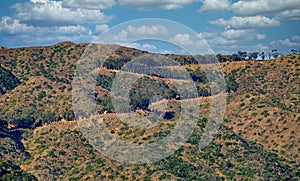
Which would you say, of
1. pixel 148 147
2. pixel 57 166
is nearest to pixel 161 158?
pixel 148 147

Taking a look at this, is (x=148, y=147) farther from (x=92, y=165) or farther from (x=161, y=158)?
(x=92, y=165)

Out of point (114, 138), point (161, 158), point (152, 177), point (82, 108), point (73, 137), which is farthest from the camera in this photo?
point (82, 108)

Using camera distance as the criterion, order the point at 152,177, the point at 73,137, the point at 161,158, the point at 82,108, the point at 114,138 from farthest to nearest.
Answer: the point at 82,108 < the point at 73,137 < the point at 114,138 < the point at 161,158 < the point at 152,177

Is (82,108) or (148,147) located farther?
(82,108)

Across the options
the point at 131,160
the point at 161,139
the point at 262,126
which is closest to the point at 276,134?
the point at 262,126

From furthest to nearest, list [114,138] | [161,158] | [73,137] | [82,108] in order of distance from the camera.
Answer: [82,108], [73,137], [114,138], [161,158]

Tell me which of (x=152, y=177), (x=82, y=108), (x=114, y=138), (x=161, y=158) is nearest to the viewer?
(x=152, y=177)

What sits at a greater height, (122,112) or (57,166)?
(122,112)

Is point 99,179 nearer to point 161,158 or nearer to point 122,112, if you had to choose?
point 161,158

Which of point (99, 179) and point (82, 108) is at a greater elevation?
point (82, 108)
